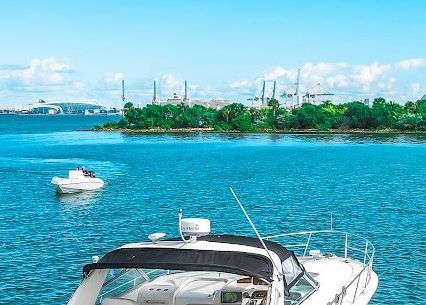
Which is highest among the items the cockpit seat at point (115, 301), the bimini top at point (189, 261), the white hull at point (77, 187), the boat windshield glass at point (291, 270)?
the bimini top at point (189, 261)

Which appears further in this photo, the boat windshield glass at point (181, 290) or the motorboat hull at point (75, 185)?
the motorboat hull at point (75, 185)

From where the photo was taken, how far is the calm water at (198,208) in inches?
1198

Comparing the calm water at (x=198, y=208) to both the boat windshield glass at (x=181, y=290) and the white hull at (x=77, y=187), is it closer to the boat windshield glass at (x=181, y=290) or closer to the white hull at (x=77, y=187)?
the white hull at (x=77, y=187)

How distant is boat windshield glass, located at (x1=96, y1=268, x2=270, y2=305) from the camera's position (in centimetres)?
1398

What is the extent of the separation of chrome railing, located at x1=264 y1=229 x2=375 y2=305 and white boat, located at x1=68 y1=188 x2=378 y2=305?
77 cm

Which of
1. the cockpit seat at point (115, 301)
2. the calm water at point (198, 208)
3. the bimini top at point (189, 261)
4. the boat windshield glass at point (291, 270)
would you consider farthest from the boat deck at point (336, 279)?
the calm water at point (198, 208)

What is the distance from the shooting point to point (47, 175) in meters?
83.1

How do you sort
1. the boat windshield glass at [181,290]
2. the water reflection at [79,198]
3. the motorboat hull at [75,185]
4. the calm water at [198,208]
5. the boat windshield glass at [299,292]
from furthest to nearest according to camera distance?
the motorboat hull at [75,185], the water reflection at [79,198], the calm water at [198,208], the boat windshield glass at [299,292], the boat windshield glass at [181,290]

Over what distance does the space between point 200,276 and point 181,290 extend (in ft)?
3.87

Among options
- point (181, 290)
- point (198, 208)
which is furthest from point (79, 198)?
point (181, 290)

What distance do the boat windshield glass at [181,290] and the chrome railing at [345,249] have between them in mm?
2219

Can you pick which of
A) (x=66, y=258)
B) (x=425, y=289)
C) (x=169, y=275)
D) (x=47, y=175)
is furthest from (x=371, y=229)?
(x=47, y=175)

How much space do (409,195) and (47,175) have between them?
150 ft

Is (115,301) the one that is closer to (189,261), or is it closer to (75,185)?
(189,261)
